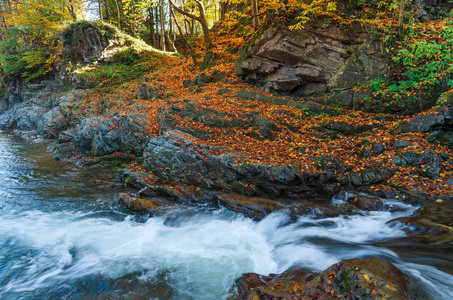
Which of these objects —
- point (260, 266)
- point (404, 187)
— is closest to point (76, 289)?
point (260, 266)

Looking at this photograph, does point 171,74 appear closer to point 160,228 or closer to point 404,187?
point 160,228

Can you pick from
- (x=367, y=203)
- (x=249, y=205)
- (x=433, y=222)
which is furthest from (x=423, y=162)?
(x=249, y=205)

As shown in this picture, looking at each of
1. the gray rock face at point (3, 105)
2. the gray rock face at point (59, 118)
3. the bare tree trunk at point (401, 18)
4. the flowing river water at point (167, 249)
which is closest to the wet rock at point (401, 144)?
the flowing river water at point (167, 249)

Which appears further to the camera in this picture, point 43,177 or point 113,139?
point 113,139

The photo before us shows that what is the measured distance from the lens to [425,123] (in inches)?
284

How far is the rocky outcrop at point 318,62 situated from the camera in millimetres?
9664

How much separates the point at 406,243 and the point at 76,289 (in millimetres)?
6705

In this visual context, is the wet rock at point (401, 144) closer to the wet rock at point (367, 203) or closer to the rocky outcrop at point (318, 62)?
the wet rock at point (367, 203)

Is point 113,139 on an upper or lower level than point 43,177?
upper

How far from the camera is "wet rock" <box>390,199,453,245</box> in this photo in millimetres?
4590

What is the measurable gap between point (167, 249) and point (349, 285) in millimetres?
3983

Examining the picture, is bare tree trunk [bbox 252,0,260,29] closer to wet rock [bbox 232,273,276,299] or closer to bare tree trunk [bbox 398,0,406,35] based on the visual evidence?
bare tree trunk [bbox 398,0,406,35]

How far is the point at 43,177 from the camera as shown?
376 inches

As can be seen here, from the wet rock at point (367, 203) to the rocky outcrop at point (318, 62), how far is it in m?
4.55
